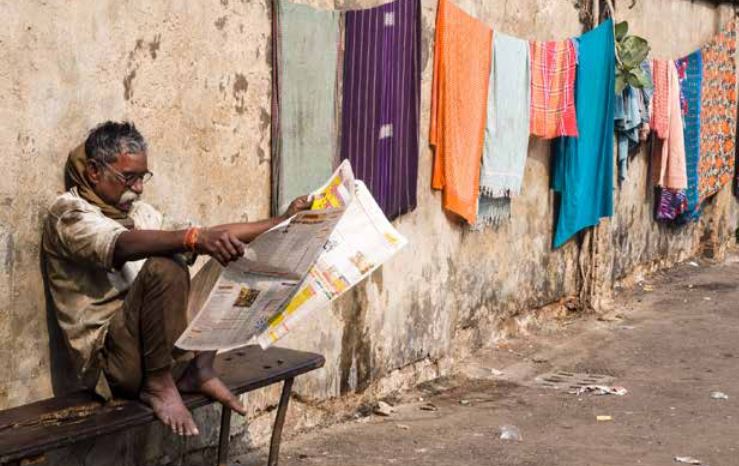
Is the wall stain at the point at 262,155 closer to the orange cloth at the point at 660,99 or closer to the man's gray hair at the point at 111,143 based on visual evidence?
the man's gray hair at the point at 111,143

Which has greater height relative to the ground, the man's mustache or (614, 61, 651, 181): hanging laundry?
(614, 61, 651, 181): hanging laundry

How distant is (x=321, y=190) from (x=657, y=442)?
224 centimetres

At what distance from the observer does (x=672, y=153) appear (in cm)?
1009

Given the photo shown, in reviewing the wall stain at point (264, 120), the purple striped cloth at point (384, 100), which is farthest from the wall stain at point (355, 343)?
the wall stain at point (264, 120)

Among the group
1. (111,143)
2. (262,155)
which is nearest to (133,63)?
(111,143)

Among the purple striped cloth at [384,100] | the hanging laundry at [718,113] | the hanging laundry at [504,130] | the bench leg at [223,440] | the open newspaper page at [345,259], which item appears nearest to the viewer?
the open newspaper page at [345,259]

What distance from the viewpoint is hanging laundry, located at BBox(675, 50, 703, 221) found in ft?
34.4

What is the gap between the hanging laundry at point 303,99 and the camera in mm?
4785

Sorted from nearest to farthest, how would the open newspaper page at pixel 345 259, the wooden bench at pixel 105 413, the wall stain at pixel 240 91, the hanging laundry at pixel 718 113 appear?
1. the wooden bench at pixel 105 413
2. the open newspaper page at pixel 345 259
3. the wall stain at pixel 240 91
4. the hanging laundry at pixel 718 113

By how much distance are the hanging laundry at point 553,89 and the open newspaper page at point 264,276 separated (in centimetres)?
364

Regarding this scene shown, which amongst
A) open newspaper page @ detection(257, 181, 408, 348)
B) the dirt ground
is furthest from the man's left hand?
the dirt ground

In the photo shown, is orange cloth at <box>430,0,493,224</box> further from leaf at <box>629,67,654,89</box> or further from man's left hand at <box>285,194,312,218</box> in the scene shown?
man's left hand at <box>285,194,312,218</box>

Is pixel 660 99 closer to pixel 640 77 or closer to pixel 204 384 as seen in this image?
pixel 640 77

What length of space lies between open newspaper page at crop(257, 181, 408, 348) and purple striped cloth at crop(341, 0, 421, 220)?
1245 mm
